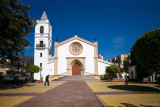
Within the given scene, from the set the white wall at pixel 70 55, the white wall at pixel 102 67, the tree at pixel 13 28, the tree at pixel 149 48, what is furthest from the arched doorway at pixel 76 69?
the tree at pixel 149 48

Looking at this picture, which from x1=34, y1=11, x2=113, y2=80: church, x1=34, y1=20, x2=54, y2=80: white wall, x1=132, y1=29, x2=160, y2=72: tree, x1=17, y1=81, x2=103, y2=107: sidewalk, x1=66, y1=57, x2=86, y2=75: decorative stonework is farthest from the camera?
x1=66, y1=57, x2=86, y2=75: decorative stonework

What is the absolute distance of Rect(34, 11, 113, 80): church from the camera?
118 feet

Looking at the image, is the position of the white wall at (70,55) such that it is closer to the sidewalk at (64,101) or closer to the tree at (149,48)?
the tree at (149,48)

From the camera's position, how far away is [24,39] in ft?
51.0

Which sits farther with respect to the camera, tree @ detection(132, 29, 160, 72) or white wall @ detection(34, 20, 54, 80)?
white wall @ detection(34, 20, 54, 80)

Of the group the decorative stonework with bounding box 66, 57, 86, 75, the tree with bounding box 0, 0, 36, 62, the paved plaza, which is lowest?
the paved plaza

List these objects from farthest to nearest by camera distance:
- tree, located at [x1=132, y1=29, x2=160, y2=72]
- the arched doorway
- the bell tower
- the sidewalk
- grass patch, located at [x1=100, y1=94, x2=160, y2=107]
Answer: the arched doorway, the bell tower, tree, located at [x1=132, y1=29, x2=160, y2=72], the sidewalk, grass patch, located at [x1=100, y1=94, x2=160, y2=107]

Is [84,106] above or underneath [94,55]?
underneath

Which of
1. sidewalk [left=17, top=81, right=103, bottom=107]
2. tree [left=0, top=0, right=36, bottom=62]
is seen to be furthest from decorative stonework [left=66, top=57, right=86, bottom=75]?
sidewalk [left=17, top=81, right=103, bottom=107]

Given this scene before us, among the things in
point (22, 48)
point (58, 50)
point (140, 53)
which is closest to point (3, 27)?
point (22, 48)

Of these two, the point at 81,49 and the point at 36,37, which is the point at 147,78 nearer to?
the point at 81,49

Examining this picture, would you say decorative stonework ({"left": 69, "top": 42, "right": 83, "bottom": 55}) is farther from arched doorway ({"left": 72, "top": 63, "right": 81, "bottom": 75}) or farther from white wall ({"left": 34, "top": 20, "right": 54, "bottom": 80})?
white wall ({"left": 34, "top": 20, "right": 54, "bottom": 80})

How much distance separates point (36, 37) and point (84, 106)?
33.7m

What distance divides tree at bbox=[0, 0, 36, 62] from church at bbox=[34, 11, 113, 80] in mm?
20664
